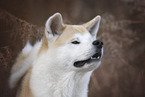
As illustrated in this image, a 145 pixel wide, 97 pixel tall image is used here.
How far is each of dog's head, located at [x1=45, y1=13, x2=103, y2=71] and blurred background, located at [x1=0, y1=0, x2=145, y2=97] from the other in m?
0.37

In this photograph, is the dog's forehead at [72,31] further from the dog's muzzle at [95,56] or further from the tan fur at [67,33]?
the dog's muzzle at [95,56]

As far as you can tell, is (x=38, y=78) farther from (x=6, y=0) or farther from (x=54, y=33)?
(x=6, y=0)

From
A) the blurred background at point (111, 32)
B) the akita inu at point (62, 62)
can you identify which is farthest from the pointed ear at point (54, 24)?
the blurred background at point (111, 32)

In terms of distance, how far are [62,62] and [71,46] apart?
0.14m

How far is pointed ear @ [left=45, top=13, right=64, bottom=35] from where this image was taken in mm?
1428

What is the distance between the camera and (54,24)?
1.50 meters

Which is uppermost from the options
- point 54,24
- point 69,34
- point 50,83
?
point 54,24

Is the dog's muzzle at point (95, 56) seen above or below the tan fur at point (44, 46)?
below

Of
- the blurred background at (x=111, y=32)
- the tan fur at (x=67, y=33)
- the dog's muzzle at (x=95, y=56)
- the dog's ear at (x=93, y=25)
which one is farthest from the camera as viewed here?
the blurred background at (x=111, y=32)

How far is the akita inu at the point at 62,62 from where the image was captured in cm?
140

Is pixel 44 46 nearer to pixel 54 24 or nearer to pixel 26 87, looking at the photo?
pixel 54 24

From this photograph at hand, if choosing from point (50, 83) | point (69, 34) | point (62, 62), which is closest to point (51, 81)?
point (50, 83)

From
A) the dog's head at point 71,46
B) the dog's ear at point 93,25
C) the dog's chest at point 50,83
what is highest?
the dog's ear at point 93,25

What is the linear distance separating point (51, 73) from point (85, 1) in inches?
45.7
